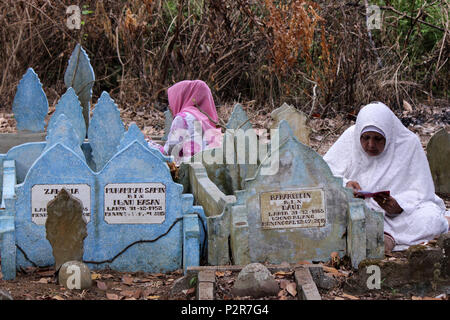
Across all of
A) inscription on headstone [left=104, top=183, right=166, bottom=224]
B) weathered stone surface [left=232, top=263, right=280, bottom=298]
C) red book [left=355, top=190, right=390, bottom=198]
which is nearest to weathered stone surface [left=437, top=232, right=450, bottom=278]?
weathered stone surface [left=232, top=263, right=280, bottom=298]

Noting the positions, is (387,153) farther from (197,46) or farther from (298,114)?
(197,46)

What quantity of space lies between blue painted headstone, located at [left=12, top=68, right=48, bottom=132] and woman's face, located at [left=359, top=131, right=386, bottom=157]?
3.18m

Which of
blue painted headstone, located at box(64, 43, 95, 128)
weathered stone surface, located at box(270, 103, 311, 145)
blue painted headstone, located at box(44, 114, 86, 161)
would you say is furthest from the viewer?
blue painted headstone, located at box(64, 43, 95, 128)

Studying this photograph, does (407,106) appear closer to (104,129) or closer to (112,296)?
(104,129)

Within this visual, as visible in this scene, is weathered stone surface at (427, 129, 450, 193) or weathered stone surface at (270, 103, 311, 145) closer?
weathered stone surface at (427, 129, 450, 193)

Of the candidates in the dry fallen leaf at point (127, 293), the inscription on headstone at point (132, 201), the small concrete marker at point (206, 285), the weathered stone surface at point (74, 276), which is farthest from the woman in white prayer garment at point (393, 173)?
the weathered stone surface at point (74, 276)

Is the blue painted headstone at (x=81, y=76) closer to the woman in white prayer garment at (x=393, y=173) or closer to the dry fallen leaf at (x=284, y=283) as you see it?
the woman in white prayer garment at (x=393, y=173)

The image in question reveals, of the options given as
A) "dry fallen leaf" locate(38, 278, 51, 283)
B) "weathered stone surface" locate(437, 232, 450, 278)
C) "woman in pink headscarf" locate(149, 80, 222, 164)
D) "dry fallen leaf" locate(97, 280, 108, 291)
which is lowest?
"dry fallen leaf" locate(97, 280, 108, 291)

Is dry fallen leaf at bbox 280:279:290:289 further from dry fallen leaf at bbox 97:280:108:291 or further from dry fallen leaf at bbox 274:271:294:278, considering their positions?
dry fallen leaf at bbox 97:280:108:291

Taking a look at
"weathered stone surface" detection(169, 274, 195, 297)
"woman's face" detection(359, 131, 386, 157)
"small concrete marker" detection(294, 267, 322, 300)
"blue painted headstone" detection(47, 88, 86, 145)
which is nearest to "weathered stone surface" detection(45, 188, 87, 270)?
"weathered stone surface" detection(169, 274, 195, 297)

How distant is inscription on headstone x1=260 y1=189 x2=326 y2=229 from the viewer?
4230 mm

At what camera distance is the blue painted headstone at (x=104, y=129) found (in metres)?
5.78

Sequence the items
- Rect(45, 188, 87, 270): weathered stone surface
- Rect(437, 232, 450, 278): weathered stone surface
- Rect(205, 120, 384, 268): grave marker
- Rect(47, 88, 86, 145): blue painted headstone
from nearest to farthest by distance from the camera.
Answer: Rect(437, 232, 450, 278): weathered stone surface
Rect(45, 188, 87, 270): weathered stone surface
Rect(205, 120, 384, 268): grave marker
Rect(47, 88, 86, 145): blue painted headstone

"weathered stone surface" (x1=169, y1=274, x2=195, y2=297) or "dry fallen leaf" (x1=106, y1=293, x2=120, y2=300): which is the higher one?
"weathered stone surface" (x1=169, y1=274, x2=195, y2=297)
